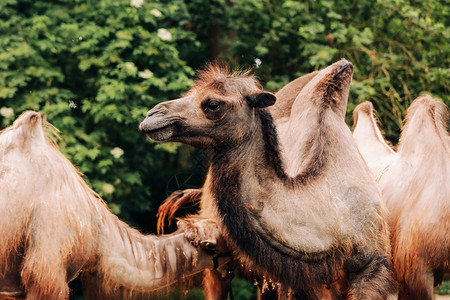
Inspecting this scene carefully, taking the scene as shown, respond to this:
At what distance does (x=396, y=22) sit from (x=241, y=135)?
5650 mm

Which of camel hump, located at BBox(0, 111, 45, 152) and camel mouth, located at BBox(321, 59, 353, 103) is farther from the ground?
camel mouth, located at BBox(321, 59, 353, 103)

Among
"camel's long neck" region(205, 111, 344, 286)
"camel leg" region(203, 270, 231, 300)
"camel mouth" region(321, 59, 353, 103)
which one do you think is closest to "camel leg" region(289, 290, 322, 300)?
"camel's long neck" region(205, 111, 344, 286)

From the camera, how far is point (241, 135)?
11.4 feet

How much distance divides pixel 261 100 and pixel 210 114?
0.31m

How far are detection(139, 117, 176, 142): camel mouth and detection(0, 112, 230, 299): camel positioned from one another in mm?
518

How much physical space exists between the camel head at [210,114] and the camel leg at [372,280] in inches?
39.6

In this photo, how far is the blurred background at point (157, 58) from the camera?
6781 mm

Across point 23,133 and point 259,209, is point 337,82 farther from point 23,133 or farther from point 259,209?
point 23,133

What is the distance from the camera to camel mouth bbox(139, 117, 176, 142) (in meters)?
3.28

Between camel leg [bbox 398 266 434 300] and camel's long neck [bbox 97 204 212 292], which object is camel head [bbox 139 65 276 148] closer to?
camel's long neck [bbox 97 204 212 292]

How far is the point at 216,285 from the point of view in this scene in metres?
3.91

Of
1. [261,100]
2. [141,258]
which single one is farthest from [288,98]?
[141,258]

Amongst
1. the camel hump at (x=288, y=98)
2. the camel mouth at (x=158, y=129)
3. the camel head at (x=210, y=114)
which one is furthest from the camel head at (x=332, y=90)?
the camel mouth at (x=158, y=129)

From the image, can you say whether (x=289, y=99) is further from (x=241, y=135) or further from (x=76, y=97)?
(x=76, y=97)
